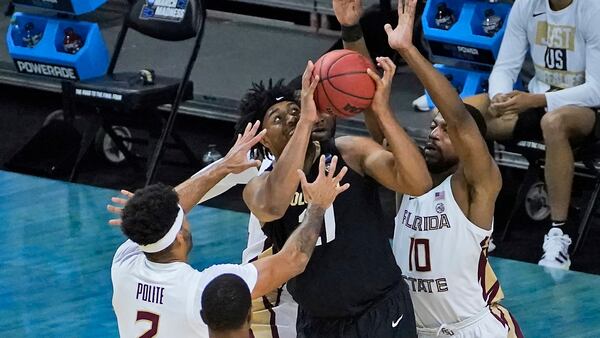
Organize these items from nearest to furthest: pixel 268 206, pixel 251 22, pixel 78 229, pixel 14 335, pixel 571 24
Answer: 1. pixel 268 206
2. pixel 14 335
3. pixel 571 24
4. pixel 78 229
5. pixel 251 22

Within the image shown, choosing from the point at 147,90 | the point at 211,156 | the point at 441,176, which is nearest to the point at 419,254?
the point at 441,176

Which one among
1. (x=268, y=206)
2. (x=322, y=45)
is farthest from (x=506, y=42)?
(x=268, y=206)

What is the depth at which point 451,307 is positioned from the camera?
5.43m

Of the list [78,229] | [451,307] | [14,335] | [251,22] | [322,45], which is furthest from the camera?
[251,22]

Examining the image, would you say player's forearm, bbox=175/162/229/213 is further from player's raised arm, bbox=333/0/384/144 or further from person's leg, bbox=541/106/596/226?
person's leg, bbox=541/106/596/226

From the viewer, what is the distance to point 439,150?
5.42 m

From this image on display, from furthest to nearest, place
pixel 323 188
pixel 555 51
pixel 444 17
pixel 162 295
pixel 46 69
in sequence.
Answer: pixel 46 69 → pixel 444 17 → pixel 555 51 → pixel 323 188 → pixel 162 295

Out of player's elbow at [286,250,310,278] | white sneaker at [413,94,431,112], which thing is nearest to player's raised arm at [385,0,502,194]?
player's elbow at [286,250,310,278]

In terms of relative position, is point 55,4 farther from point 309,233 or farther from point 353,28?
point 309,233

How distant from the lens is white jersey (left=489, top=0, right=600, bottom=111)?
25.1 ft

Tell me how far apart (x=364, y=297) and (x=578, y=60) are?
10.5 ft

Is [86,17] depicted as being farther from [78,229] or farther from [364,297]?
[364,297]

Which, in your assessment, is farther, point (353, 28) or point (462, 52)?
point (462, 52)

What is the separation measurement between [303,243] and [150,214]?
1.80 feet
